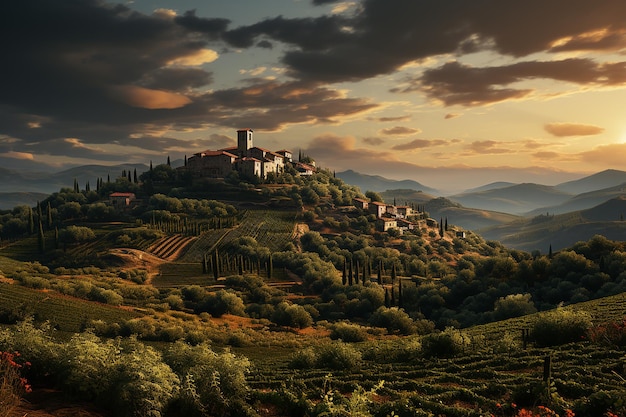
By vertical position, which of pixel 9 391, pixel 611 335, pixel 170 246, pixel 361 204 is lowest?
pixel 611 335

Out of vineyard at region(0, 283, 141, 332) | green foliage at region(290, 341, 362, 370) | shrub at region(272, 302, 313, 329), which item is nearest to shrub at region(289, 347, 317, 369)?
green foliage at region(290, 341, 362, 370)

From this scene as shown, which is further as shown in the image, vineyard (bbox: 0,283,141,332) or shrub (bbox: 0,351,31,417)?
vineyard (bbox: 0,283,141,332)

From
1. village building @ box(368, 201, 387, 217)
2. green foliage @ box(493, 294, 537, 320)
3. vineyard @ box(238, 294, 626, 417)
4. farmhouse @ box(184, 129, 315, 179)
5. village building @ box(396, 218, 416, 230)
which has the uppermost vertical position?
farmhouse @ box(184, 129, 315, 179)

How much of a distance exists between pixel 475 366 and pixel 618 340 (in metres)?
8.90

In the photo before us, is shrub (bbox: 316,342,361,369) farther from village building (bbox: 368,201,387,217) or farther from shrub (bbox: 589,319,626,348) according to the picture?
village building (bbox: 368,201,387,217)

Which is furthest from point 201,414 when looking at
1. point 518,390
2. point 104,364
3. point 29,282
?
point 29,282

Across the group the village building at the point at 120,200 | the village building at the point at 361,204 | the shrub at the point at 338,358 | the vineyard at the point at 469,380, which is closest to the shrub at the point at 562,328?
the vineyard at the point at 469,380

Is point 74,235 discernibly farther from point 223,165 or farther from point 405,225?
point 405,225

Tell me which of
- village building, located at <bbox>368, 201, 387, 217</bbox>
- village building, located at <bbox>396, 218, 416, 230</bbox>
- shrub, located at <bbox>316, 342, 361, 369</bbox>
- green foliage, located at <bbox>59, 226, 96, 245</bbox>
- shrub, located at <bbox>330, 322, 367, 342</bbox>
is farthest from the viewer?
village building, located at <bbox>368, 201, 387, 217</bbox>

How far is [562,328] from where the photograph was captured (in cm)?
2673

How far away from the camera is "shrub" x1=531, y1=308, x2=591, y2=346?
86.6ft

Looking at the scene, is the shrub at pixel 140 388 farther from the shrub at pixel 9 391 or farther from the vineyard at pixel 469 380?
the vineyard at pixel 469 380

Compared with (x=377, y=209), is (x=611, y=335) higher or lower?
lower

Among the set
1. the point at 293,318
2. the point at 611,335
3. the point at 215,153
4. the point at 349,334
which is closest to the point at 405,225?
the point at 215,153
